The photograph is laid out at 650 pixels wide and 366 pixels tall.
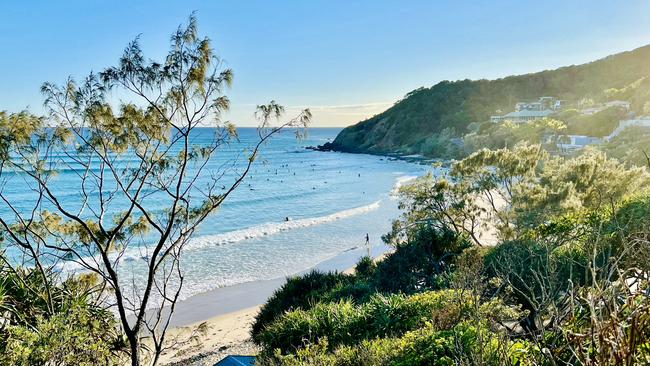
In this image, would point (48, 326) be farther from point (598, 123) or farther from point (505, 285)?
point (598, 123)

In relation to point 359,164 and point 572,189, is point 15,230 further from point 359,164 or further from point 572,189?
point 359,164

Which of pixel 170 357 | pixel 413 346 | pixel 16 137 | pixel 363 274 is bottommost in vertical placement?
pixel 170 357

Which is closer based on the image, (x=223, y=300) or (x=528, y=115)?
(x=223, y=300)

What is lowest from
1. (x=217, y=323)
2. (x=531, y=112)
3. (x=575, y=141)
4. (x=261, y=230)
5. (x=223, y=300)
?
(x=217, y=323)

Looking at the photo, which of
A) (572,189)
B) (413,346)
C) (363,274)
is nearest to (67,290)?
(413,346)

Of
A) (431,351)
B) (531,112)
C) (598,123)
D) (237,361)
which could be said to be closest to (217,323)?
(237,361)

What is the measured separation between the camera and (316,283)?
14344mm

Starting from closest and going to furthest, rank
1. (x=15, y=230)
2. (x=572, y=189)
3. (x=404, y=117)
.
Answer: (x=15, y=230) → (x=572, y=189) → (x=404, y=117)

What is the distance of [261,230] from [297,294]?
54.8 feet

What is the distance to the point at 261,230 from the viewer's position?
1192 inches

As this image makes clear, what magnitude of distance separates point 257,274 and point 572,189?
1456 cm

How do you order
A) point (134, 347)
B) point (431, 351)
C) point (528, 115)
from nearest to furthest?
point (431, 351)
point (134, 347)
point (528, 115)

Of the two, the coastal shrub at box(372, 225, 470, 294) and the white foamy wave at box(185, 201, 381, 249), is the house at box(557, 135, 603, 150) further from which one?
the coastal shrub at box(372, 225, 470, 294)

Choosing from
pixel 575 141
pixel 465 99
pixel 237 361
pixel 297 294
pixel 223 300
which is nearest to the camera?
pixel 237 361
